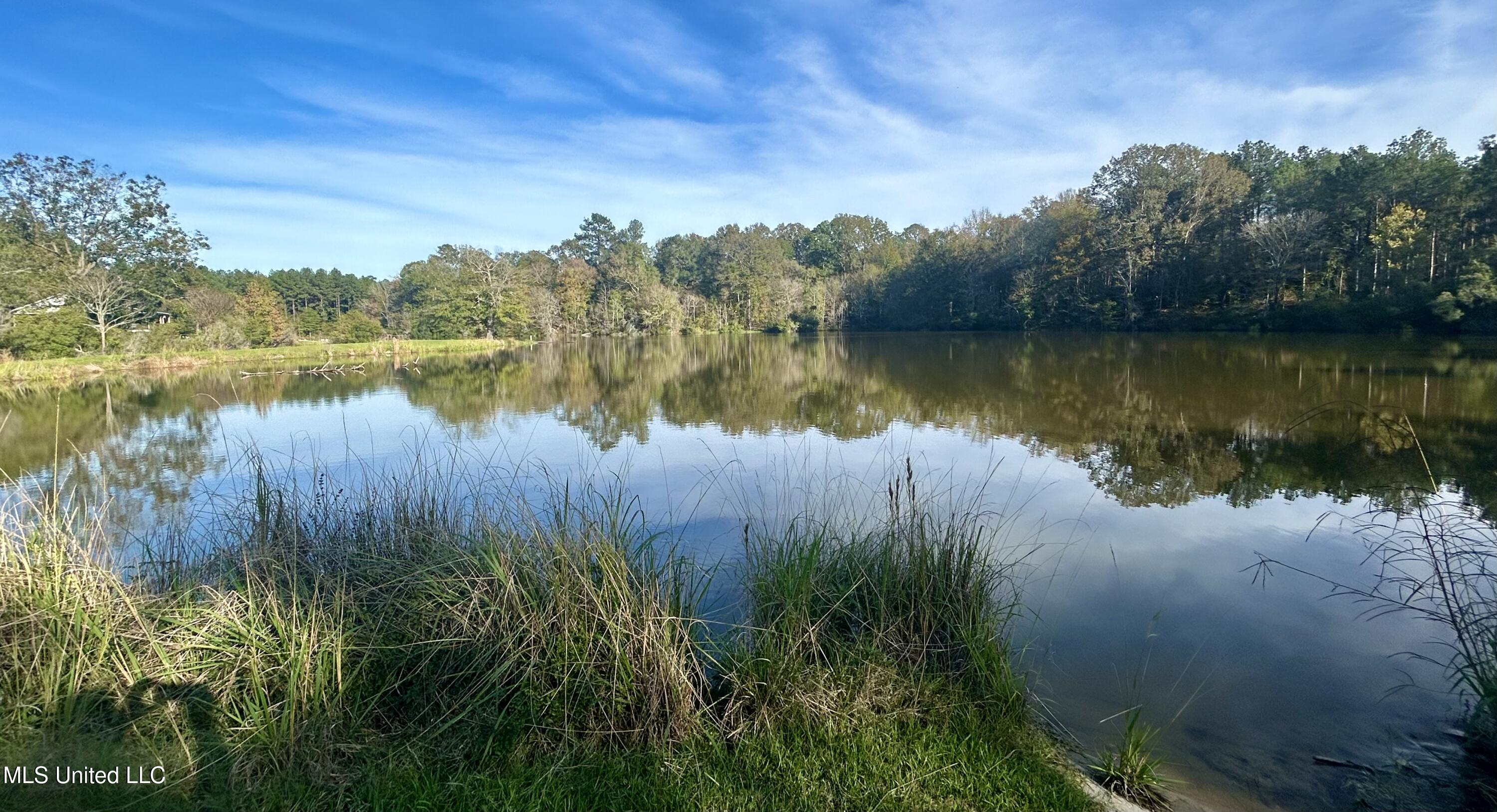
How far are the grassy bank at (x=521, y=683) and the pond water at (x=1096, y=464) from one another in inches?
33.1

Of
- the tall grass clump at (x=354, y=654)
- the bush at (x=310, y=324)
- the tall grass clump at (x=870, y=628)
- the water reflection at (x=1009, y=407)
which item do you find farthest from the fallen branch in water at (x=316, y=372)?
the tall grass clump at (x=870, y=628)

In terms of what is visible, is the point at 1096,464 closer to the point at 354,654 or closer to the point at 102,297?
the point at 354,654

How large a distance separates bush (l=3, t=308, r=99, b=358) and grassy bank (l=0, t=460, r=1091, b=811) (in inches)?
1372

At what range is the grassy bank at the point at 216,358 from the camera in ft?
80.9

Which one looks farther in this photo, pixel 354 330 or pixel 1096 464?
pixel 354 330

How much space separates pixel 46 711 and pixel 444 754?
5.03 ft

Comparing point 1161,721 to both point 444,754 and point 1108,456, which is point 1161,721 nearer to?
point 444,754

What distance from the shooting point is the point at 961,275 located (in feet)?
196

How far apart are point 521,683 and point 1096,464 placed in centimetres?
830

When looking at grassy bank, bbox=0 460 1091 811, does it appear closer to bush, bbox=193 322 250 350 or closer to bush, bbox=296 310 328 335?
bush, bbox=193 322 250 350

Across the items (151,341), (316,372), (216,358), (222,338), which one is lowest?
(316,372)

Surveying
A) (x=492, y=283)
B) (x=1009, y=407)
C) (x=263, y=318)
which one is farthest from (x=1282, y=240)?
(x=263, y=318)

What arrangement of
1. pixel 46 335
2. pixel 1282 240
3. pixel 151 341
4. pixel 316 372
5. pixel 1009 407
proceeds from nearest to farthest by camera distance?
pixel 1009 407 < pixel 316 372 < pixel 46 335 < pixel 151 341 < pixel 1282 240

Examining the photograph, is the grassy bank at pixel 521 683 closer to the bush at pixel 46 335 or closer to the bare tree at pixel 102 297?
the bush at pixel 46 335
